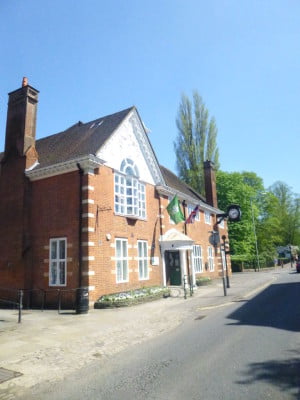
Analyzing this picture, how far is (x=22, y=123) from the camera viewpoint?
58.4 feet

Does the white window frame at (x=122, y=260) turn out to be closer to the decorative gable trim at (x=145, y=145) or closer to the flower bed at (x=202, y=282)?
the decorative gable trim at (x=145, y=145)

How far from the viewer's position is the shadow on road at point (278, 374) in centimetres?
490

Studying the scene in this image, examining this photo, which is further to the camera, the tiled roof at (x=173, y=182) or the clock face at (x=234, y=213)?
the tiled roof at (x=173, y=182)

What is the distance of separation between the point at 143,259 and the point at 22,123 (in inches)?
421

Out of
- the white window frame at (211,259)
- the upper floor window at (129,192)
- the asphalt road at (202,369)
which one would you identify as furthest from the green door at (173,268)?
the asphalt road at (202,369)

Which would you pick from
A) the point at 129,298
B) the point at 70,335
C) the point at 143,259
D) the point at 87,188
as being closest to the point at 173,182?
the point at 143,259

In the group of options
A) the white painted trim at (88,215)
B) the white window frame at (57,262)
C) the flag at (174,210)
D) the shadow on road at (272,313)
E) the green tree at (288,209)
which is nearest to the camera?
the shadow on road at (272,313)

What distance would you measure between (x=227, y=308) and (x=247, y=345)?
5.86 m

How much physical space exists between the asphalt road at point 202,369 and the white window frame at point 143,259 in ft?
32.0

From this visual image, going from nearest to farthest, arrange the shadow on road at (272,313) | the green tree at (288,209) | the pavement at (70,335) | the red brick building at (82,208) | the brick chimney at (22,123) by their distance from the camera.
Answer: the pavement at (70,335) < the shadow on road at (272,313) < the red brick building at (82,208) < the brick chimney at (22,123) < the green tree at (288,209)

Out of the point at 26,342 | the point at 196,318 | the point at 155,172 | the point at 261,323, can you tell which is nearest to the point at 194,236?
the point at 155,172

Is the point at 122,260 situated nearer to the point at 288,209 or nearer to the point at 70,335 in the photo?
the point at 70,335

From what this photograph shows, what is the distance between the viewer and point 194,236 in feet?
89.0

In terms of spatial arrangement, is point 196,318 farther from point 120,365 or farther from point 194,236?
point 194,236
